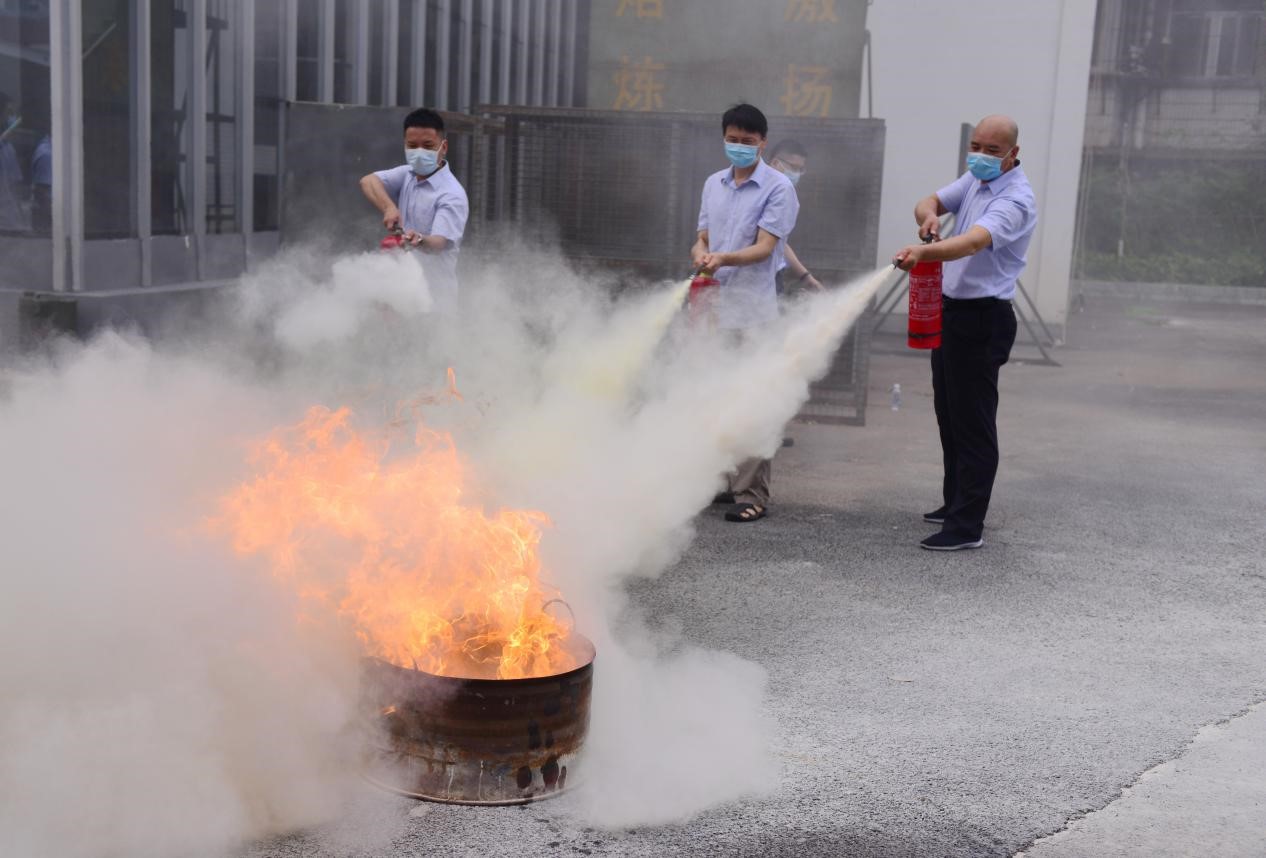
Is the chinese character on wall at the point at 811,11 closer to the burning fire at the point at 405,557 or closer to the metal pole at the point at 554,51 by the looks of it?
the burning fire at the point at 405,557

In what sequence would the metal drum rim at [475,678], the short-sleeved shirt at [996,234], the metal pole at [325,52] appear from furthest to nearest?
the metal pole at [325,52] < the short-sleeved shirt at [996,234] < the metal drum rim at [475,678]

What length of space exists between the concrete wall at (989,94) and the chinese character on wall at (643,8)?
7292mm

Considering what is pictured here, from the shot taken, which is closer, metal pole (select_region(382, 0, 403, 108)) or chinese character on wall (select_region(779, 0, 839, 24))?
chinese character on wall (select_region(779, 0, 839, 24))

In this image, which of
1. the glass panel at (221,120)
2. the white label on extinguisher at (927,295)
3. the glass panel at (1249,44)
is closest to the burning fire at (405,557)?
the white label on extinguisher at (927,295)

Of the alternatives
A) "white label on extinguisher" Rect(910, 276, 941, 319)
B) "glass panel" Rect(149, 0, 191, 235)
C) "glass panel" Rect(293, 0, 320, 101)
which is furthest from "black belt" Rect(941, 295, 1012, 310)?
"glass panel" Rect(293, 0, 320, 101)

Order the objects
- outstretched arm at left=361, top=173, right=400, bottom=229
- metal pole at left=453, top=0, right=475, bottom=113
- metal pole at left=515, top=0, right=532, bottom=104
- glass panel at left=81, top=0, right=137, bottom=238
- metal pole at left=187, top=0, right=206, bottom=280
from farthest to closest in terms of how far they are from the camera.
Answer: metal pole at left=515, top=0, right=532, bottom=104
metal pole at left=453, top=0, right=475, bottom=113
metal pole at left=187, top=0, right=206, bottom=280
glass panel at left=81, top=0, right=137, bottom=238
outstretched arm at left=361, top=173, right=400, bottom=229

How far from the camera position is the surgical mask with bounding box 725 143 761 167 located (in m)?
5.74

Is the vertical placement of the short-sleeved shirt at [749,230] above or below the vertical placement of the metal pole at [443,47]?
below

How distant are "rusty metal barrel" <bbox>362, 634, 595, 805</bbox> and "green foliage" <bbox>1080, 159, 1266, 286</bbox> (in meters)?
23.2

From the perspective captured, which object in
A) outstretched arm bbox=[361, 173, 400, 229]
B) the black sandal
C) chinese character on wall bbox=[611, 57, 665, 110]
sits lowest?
the black sandal

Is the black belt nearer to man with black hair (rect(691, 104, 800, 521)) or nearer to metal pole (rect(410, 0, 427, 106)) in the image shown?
man with black hair (rect(691, 104, 800, 521))

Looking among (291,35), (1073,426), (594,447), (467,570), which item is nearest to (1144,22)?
(1073,426)

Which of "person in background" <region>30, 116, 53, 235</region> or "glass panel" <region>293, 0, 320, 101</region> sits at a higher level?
"glass panel" <region>293, 0, 320, 101</region>

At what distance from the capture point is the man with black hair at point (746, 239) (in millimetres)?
5758
